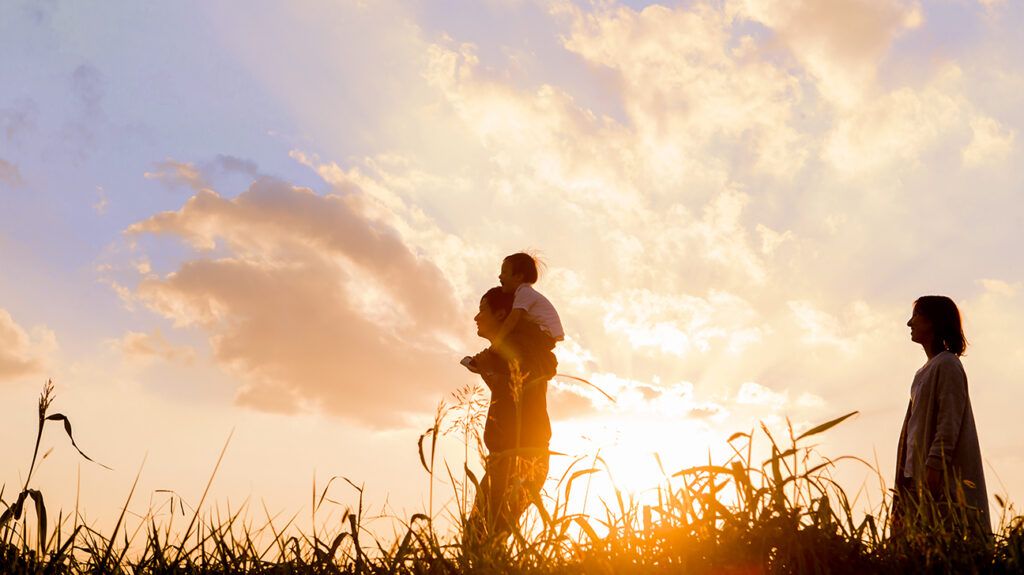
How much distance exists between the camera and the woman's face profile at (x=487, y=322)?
675 cm

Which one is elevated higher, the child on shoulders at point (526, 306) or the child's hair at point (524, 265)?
the child's hair at point (524, 265)

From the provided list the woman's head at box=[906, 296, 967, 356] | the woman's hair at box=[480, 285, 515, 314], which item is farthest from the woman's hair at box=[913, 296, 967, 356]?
the woman's hair at box=[480, 285, 515, 314]

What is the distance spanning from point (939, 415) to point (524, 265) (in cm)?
317

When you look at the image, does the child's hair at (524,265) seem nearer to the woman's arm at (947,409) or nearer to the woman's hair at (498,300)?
the woman's hair at (498,300)

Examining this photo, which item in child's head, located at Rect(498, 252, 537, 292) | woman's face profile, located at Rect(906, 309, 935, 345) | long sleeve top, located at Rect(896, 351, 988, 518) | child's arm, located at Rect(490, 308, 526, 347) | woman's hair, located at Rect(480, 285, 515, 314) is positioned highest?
child's head, located at Rect(498, 252, 537, 292)

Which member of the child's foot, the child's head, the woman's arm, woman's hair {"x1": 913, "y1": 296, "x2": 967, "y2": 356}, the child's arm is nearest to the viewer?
the woman's arm

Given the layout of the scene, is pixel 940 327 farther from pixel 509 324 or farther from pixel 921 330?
pixel 509 324

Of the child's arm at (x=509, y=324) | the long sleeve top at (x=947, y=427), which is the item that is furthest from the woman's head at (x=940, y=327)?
the child's arm at (x=509, y=324)

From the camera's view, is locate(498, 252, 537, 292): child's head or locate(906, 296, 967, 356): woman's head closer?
locate(906, 296, 967, 356): woman's head

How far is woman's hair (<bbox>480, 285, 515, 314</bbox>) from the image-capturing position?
22.4ft

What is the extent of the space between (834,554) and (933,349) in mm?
3010

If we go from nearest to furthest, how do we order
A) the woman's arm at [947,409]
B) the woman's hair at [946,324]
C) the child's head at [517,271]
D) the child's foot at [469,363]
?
the woman's arm at [947,409] → the woman's hair at [946,324] → the child's foot at [469,363] → the child's head at [517,271]

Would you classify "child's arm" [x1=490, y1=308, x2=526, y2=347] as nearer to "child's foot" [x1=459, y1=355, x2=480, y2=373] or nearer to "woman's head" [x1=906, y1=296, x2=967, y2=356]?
"child's foot" [x1=459, y1=355, x2=480, y2=373]

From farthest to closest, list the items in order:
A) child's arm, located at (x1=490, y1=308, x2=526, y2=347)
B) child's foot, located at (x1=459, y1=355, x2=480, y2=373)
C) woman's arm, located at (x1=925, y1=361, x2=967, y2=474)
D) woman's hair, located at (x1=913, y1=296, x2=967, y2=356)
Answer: child's foot, located at (x1=459, y1=355, x2=480, y2=373), child's arm, located at (x1=490, y1=308, x2=526, y2=347), woman's hair, located at (x1=913, y1=296, x2=967, y2=356), woman's arm, located at (x1=925, y1=361, x2=967, y2=474)
